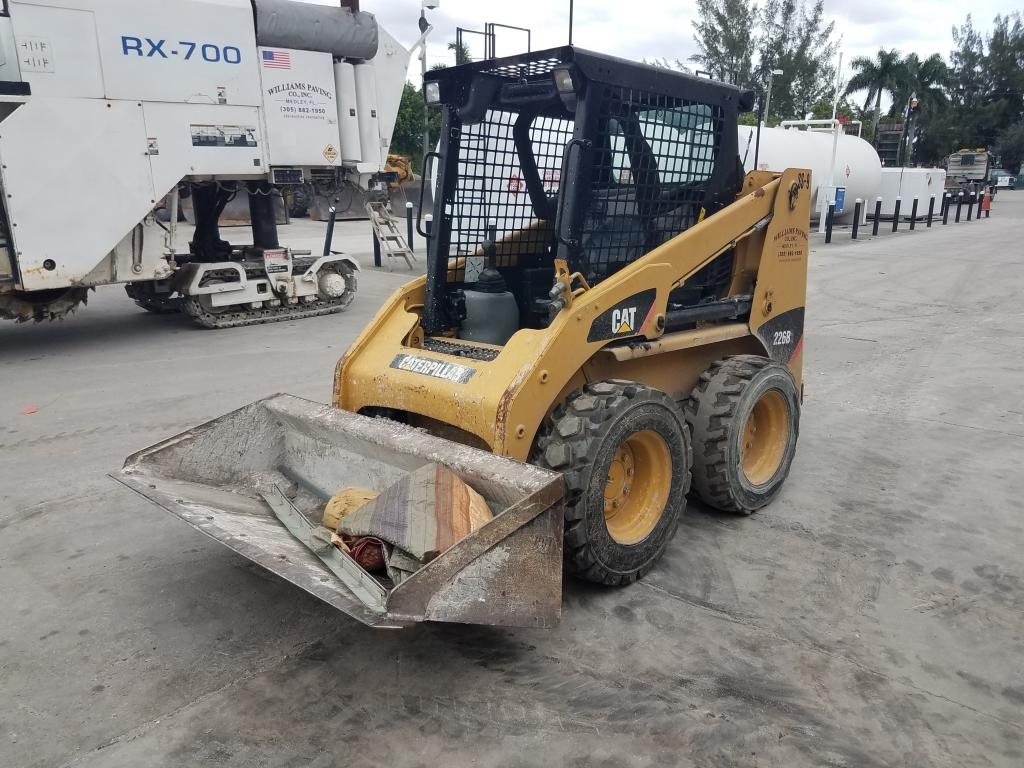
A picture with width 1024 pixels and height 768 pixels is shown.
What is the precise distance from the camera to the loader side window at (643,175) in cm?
370

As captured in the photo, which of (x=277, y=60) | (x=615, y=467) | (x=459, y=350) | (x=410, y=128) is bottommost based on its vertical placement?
(x=615, y=467)

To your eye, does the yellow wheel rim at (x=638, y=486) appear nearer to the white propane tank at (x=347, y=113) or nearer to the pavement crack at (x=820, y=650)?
the pavement crack at (x=820, y=650)

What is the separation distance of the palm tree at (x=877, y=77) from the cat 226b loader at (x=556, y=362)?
5532cm

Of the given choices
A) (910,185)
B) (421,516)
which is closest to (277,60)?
(421,516)

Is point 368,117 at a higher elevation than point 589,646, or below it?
higher

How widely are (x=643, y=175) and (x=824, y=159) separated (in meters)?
18.8

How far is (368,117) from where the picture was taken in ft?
33.6

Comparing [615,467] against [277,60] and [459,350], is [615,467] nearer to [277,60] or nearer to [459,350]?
[459,350]

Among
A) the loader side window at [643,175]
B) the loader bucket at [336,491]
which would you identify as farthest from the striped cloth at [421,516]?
the loader side window at [643,175]

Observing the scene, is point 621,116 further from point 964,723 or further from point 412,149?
point 412,149

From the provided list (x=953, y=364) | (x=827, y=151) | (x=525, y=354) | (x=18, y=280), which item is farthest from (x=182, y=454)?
(x=827, y=151)

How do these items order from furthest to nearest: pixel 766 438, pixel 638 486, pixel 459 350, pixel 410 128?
pixel 410 128 → pixel 766 438 → pixel 459 350 → pixel 638 486

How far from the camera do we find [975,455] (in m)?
5.22

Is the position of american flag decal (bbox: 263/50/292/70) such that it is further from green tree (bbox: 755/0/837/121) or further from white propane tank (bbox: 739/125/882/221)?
green tree (bbox: 755/0/837/121)
